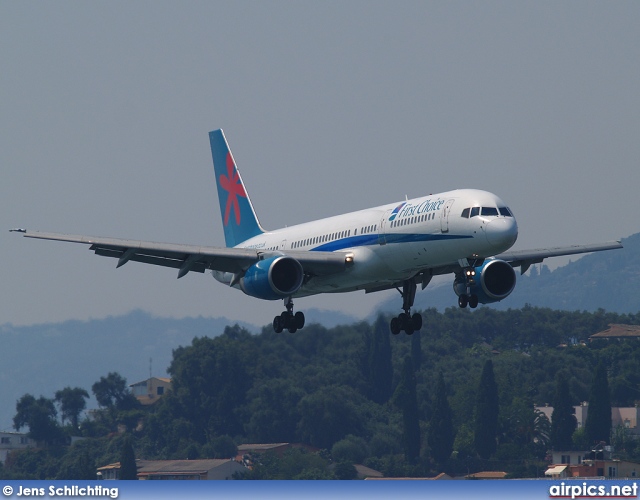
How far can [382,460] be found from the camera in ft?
426

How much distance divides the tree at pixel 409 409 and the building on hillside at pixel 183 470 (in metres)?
19.4

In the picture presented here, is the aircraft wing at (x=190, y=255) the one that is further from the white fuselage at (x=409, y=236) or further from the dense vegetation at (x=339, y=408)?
the dense vegetation at (x=339, y=408)

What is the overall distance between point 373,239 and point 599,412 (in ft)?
305

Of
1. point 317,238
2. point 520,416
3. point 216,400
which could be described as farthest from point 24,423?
point 317,238

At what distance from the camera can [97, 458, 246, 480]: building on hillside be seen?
121500mm

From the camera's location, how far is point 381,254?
50.8 meters

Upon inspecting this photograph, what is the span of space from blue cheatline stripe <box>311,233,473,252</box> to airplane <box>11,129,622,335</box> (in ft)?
0.13

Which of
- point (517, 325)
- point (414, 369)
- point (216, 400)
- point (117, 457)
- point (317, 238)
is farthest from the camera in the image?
point (517, 325)

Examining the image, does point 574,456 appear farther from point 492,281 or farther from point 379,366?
point 492,281

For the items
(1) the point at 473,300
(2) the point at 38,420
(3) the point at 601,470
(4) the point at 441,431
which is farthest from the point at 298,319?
(2) the point at 38,420

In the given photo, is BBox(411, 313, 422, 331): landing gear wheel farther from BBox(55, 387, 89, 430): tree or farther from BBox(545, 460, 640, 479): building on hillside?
BBox(55, 387, 89, 430): tree

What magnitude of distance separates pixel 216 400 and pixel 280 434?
35.3 feet

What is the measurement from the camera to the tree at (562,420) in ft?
453

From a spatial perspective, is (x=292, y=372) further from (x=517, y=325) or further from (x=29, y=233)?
(x=29, y=233)
